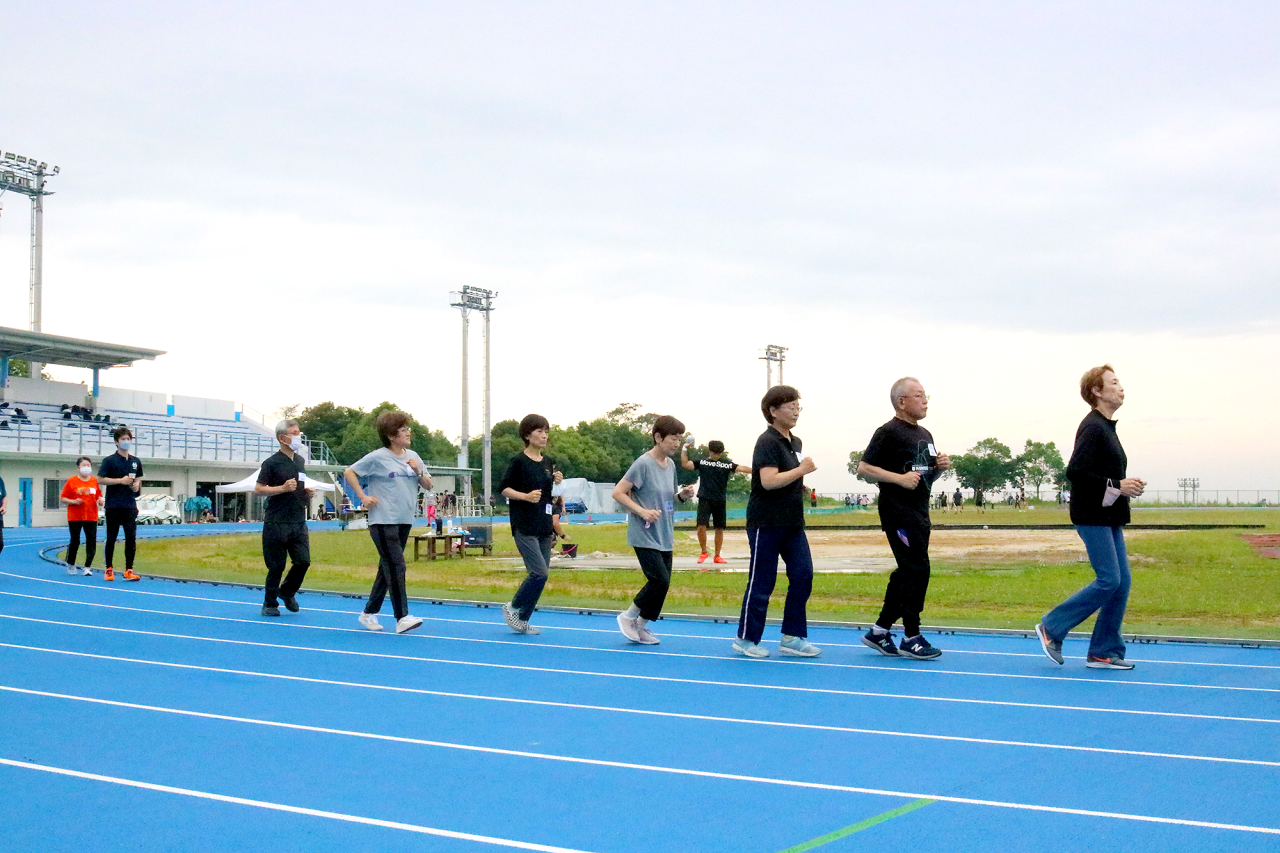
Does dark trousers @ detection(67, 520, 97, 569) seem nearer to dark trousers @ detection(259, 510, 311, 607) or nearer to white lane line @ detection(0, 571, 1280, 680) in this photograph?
white lane line @ detection(0, 571, 1280, 680)

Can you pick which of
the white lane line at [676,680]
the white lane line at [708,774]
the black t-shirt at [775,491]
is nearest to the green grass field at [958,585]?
the black t-shirt at [775,491]

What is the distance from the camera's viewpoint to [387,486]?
10.9 m

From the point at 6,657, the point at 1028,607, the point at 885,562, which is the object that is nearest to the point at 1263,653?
the point at 1028,607

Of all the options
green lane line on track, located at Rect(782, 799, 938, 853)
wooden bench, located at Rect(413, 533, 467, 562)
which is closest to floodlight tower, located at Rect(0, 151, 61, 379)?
wooden bench, located at Rect(413, 533, 467, 562)

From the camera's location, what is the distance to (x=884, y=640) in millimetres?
8820

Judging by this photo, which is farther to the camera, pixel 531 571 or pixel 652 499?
pixel 531 571

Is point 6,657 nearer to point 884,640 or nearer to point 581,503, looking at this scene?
point 884,640

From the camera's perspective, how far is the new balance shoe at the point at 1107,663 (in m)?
8.11

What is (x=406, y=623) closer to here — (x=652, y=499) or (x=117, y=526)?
(x=652, y=499)

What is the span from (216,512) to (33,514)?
35.0 ft

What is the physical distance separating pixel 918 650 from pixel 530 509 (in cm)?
362

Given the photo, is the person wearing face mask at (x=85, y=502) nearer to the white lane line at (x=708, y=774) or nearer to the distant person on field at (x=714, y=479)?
the distant person on field at (x=714, y=479)

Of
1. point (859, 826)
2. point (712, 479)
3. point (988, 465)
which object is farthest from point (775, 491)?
point (988, 465)

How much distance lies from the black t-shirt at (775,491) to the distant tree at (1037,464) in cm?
11084
